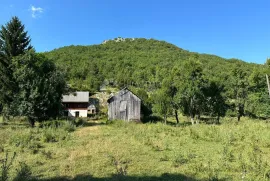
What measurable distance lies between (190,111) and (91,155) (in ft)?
77.9

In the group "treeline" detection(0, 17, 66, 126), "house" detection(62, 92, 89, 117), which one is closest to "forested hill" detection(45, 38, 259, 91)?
"house" detection(62, 92, 89, 117)

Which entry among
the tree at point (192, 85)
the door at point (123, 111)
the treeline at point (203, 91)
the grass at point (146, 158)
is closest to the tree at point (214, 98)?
the treeline at point (203, 91)

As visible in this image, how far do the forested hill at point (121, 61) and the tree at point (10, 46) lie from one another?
4821 cm

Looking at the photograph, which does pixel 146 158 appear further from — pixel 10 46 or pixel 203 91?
pixel 10 46

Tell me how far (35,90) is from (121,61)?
287 feet

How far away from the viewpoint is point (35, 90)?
71.1 feet

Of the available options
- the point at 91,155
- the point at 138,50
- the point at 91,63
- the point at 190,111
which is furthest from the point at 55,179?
the point at 138,50

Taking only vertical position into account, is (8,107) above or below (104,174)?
above

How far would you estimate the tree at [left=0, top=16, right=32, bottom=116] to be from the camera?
88.2 feet

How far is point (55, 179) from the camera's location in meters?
7.66

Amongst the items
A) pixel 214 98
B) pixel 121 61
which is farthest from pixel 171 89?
pixel 121 61

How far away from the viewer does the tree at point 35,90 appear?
21.8m

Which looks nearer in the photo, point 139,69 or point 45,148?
point 45,148

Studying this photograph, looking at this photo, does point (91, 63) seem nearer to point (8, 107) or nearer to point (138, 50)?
point (138, 50)
